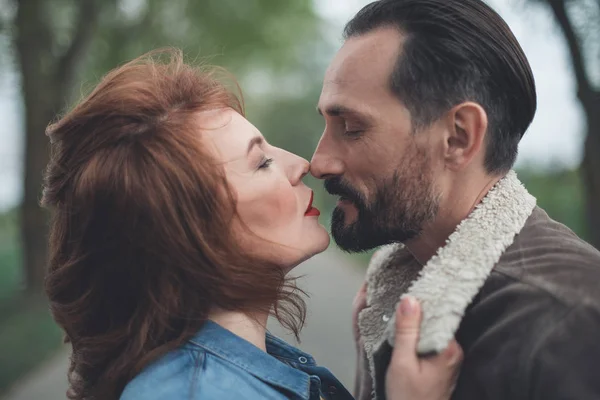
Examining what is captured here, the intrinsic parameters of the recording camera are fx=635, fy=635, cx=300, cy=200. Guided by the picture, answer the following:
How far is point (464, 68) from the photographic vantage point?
2113 mm

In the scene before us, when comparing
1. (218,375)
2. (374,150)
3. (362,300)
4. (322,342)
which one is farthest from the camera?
(322,342)

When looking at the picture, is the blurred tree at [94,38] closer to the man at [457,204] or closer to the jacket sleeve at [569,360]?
the man at [457,204]

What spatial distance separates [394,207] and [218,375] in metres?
0.85

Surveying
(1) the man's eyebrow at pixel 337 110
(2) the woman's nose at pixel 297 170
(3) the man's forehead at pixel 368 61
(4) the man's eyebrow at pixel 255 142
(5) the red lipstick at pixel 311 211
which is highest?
(3) the man's forehead at pixel 368 61

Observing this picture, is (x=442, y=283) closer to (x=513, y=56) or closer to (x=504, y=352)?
(x=504, y=352)

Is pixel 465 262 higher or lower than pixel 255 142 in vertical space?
lower

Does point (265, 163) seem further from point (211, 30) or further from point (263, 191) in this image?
point (211, 30)

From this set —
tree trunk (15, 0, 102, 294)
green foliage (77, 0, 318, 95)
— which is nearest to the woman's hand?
tree trunk (15, 0, 102, 294)

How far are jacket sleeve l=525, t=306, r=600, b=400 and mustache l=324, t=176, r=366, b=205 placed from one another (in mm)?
856

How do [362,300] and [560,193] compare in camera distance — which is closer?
[362,300]

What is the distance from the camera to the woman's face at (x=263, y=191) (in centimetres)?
207

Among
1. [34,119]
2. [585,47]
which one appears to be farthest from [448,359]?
[34,119]

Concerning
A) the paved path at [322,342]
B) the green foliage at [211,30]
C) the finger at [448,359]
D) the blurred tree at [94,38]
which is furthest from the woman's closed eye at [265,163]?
the green foliage at [211,30]

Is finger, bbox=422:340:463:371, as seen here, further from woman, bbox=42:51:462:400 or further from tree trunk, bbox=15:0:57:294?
tree trunk, bbox=15:0:57:294
